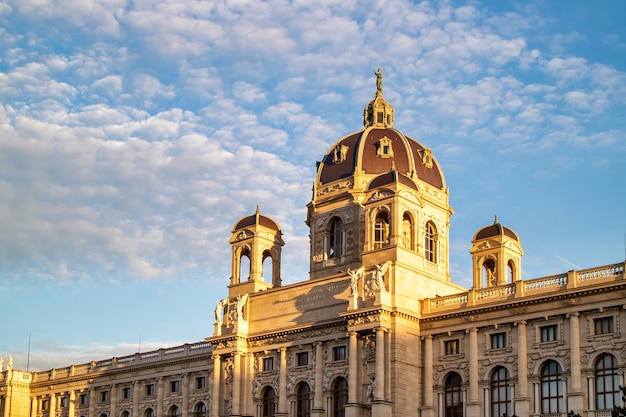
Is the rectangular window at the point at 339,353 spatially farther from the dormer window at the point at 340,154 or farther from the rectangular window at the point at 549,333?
the dormer window at the point at 340,154

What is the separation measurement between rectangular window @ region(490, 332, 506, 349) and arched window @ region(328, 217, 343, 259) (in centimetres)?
1908

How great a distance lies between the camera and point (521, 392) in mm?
66438

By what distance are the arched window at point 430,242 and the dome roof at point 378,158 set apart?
4.47 meters

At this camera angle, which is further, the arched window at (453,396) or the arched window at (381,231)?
the arched window at (381,231)

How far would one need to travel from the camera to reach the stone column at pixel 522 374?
65.9 metres

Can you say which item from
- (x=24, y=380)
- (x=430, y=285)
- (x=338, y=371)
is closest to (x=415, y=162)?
(x=430, y=285)

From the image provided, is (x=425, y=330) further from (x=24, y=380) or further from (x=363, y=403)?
(x=24, y=380)

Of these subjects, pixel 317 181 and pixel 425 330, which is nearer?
pixel 425 330

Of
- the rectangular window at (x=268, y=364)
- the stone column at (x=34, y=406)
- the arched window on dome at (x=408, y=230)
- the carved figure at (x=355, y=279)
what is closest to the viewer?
the carved figure at (x=355, y=279)

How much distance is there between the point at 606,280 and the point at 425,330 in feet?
48.6

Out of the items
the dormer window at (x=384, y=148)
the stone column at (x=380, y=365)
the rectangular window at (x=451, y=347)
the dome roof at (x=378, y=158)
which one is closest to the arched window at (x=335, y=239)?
the dome roof at (x=378, y=158)

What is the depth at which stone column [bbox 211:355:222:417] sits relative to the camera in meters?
82.4

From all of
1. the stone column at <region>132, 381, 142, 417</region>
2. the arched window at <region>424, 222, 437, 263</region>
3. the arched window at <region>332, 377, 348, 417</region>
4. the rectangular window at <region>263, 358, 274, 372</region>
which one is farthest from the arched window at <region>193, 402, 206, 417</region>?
the arched window at <region>424, 222, 437, 263</region>

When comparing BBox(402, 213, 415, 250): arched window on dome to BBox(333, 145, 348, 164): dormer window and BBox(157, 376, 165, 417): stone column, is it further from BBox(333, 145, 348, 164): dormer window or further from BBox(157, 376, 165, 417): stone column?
BBox(157, 376, 165, 417): stone column
